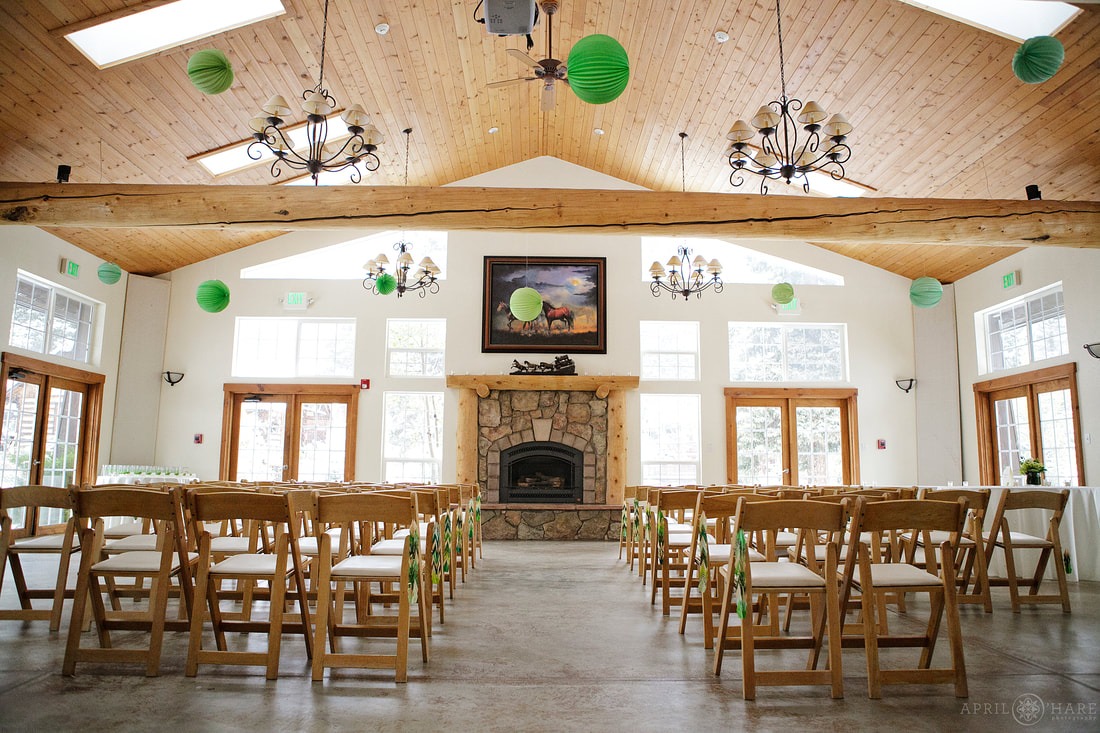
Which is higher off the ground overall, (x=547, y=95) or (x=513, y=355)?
(x=547, y=95)

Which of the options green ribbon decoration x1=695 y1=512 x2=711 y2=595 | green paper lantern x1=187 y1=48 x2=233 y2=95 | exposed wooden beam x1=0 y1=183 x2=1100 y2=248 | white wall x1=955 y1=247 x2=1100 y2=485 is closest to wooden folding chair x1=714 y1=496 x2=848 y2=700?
green ribbon decoration x1=695 y1=512 x2=711 y2=595

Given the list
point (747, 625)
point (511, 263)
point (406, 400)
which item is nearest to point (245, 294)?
point (406, 400)

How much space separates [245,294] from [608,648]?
8711 millimetres

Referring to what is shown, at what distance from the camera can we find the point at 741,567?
2.88 metres

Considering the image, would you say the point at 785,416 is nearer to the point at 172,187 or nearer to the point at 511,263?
the point at 511,263

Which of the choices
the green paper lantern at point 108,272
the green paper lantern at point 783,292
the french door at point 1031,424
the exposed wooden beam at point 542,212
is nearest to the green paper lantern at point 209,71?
the exposed wooden beam at point 542,212

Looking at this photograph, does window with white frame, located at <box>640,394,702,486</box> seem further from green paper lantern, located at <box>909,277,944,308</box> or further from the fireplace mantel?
green paper lantern, located at <box>909,277,944,308</box>

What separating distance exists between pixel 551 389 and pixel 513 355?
758mm

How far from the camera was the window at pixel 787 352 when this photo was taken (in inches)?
408

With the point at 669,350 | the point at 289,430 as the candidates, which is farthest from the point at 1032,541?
the point at 289,430

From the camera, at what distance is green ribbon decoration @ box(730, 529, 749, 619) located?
110 inches

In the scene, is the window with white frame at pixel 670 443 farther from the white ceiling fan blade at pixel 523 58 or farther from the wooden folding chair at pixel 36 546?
the wooden folding chair at pixel 36 546

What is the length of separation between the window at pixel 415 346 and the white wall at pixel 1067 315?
7321mm

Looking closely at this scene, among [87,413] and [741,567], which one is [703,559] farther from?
[87,413]
